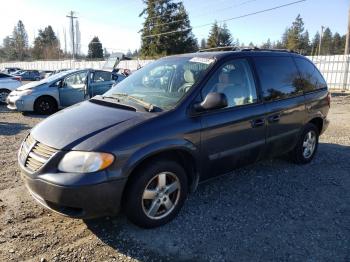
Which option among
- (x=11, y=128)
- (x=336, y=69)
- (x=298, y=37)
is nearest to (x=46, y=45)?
(x=298, y=37)

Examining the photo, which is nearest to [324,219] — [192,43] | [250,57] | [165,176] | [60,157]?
[165,176]

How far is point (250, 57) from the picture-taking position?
468 centimetres

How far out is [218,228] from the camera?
377 cm

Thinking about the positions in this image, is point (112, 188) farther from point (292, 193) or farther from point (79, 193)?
point (292, 193)

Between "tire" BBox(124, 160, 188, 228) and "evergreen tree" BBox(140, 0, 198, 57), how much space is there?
49706 mm

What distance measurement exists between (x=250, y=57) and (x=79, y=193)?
2.89m

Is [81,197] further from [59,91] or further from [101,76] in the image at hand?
[101,76]

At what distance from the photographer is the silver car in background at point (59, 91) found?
36.4 ft

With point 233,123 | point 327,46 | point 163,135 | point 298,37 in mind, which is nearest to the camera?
point 163,135

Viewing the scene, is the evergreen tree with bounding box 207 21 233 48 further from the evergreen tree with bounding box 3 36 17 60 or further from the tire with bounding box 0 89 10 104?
the evergreen tree with bounding box 3 36 17 60

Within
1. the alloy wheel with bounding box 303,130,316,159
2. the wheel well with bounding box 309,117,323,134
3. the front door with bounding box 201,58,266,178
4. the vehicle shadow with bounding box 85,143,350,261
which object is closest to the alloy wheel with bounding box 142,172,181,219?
the vehicle shadow with bounding box 85,143,350,261

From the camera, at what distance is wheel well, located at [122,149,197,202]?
343 cm

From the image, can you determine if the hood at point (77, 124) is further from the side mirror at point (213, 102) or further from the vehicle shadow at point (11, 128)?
the vehicle shadow at point (11, 128)

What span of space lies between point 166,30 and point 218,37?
11.5 metres
